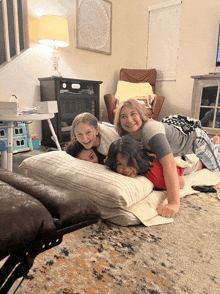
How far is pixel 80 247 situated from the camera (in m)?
0.95

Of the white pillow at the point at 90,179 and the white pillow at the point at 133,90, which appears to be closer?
the white pillow at the point at 90,179

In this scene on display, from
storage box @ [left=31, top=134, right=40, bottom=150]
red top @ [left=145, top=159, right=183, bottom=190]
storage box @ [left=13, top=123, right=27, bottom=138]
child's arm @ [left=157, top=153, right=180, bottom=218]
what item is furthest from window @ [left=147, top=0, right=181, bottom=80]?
child's arm @ [left=157, top=153, right=180, bottom=218]

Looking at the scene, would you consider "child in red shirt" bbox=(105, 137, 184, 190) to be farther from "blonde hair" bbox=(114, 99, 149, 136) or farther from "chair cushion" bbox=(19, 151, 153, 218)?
"blonde hair" bbox=(114, 99, 149, 136)

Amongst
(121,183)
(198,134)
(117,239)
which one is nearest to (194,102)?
(198,134)

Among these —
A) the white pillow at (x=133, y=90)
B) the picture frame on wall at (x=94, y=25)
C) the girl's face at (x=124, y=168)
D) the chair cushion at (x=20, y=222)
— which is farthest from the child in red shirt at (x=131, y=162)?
the picture frame on wall at (x=94, y=25)

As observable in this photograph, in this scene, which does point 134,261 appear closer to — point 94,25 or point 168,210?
point 168,210

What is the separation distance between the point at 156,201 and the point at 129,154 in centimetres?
31

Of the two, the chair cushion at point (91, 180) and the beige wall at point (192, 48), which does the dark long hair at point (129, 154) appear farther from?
the beige wall at point (192, 48)

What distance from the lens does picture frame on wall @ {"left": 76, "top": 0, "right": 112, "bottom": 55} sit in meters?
3.38

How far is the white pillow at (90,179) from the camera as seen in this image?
112cm

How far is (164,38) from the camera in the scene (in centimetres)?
406

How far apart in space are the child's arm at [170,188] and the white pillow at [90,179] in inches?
4.9

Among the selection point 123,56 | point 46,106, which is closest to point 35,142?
point 46,106

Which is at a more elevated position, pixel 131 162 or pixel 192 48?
pixel 192 48
